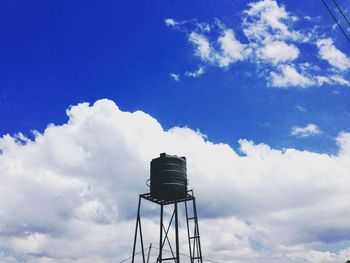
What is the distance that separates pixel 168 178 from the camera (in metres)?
23.9

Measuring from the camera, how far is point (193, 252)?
2520 cm

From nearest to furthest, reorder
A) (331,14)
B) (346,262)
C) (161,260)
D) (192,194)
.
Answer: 1. (331,14)
2. (161,260)
3. (192,194)
4. (346,262)

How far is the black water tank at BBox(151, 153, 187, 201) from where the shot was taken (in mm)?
23781

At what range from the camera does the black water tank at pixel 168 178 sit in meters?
23.8

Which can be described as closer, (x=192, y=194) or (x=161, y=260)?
(x=161, y=260)

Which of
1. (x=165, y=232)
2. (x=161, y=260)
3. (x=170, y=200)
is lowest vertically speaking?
(x=161, y=260)

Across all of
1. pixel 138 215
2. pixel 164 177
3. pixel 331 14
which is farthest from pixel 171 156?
pixel 331 14

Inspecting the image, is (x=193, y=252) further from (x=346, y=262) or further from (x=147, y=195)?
(x=346, y=262)

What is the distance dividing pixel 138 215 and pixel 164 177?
3410mm

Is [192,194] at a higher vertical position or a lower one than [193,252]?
higher

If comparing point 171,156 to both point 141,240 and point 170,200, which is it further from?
point 141,240

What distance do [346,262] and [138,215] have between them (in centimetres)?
2072

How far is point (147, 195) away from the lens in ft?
80.2

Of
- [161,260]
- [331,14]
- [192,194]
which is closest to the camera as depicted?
[331,14]
